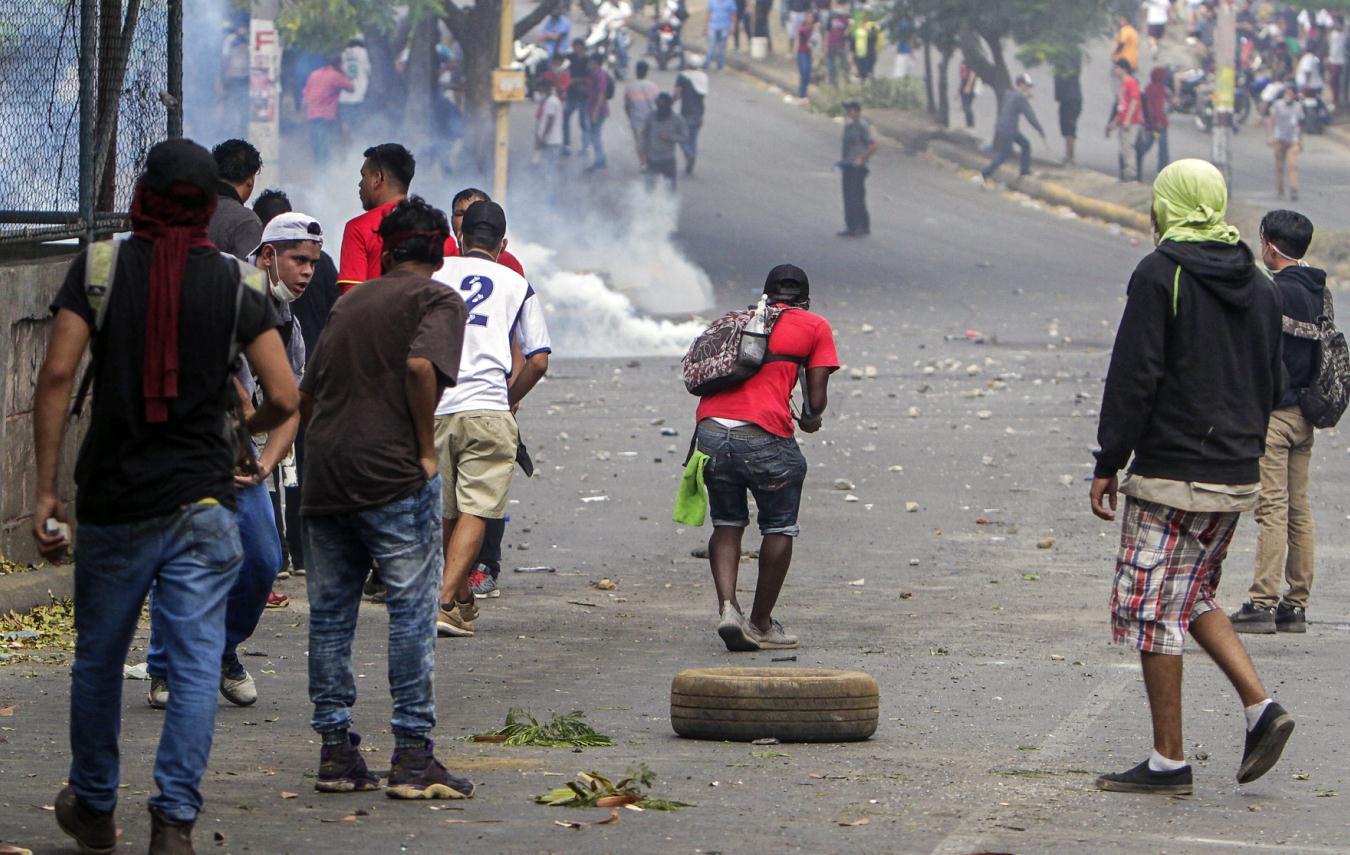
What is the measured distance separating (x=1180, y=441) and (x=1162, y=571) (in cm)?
37

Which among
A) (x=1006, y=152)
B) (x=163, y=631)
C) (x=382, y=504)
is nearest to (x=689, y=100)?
(x=1006, y=152)

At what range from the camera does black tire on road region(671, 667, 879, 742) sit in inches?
252

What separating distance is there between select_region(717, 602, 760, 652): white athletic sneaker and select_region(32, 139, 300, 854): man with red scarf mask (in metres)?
3.53

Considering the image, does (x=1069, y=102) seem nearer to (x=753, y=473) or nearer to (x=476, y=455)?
(x=753, y=473)

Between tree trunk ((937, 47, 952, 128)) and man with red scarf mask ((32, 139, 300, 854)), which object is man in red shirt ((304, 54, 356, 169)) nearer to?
tree trunk ((937, 47, 952, 128))

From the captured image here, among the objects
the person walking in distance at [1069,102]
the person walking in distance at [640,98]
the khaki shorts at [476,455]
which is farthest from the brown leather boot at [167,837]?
the person walking in distance at [1069,102]

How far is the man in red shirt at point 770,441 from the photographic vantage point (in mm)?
8305

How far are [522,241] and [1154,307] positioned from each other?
2271 centimetres

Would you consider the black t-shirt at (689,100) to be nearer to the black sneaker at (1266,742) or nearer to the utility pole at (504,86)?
the utility pole at (504,86)

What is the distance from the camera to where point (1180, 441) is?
5801mm

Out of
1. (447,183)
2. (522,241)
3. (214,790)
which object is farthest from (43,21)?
(447,183)

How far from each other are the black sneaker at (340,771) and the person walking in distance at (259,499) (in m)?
0.48

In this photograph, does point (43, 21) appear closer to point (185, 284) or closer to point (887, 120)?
point (185, 284)

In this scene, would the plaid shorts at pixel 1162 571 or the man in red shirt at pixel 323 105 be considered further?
the man in red shirt at pixel 323 105
